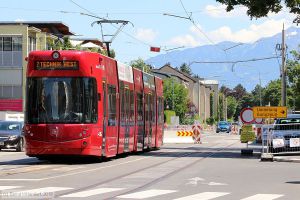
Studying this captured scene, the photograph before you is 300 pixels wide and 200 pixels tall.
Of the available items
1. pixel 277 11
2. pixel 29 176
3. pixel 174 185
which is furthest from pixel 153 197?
pixel 277 11

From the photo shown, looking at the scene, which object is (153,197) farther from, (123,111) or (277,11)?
(277,11)

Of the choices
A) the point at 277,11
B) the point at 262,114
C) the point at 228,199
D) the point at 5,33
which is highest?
the point at 5,33

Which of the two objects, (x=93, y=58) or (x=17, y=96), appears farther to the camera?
(x=17, y=96)

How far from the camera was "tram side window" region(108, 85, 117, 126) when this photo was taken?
77.2ft

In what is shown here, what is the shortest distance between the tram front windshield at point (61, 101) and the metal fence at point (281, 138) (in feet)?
26.4

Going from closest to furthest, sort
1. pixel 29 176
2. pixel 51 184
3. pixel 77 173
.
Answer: pixel 51 184
pixel 29 176
pixel 77 173

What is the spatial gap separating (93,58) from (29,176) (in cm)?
608

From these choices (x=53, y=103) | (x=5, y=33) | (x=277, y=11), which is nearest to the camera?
(x=53, y=103)

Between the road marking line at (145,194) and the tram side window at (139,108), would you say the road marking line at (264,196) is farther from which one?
the tram side window at (139,108)

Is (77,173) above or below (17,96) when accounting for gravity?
below

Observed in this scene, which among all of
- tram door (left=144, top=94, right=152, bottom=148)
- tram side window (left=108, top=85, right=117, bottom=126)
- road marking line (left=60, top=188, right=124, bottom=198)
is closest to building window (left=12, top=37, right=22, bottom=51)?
tram door (left=144, top=94, right=152, bottom=148)

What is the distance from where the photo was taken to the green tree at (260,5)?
2695 cm

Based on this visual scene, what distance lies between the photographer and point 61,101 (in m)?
21.7

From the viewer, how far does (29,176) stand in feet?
56.5
